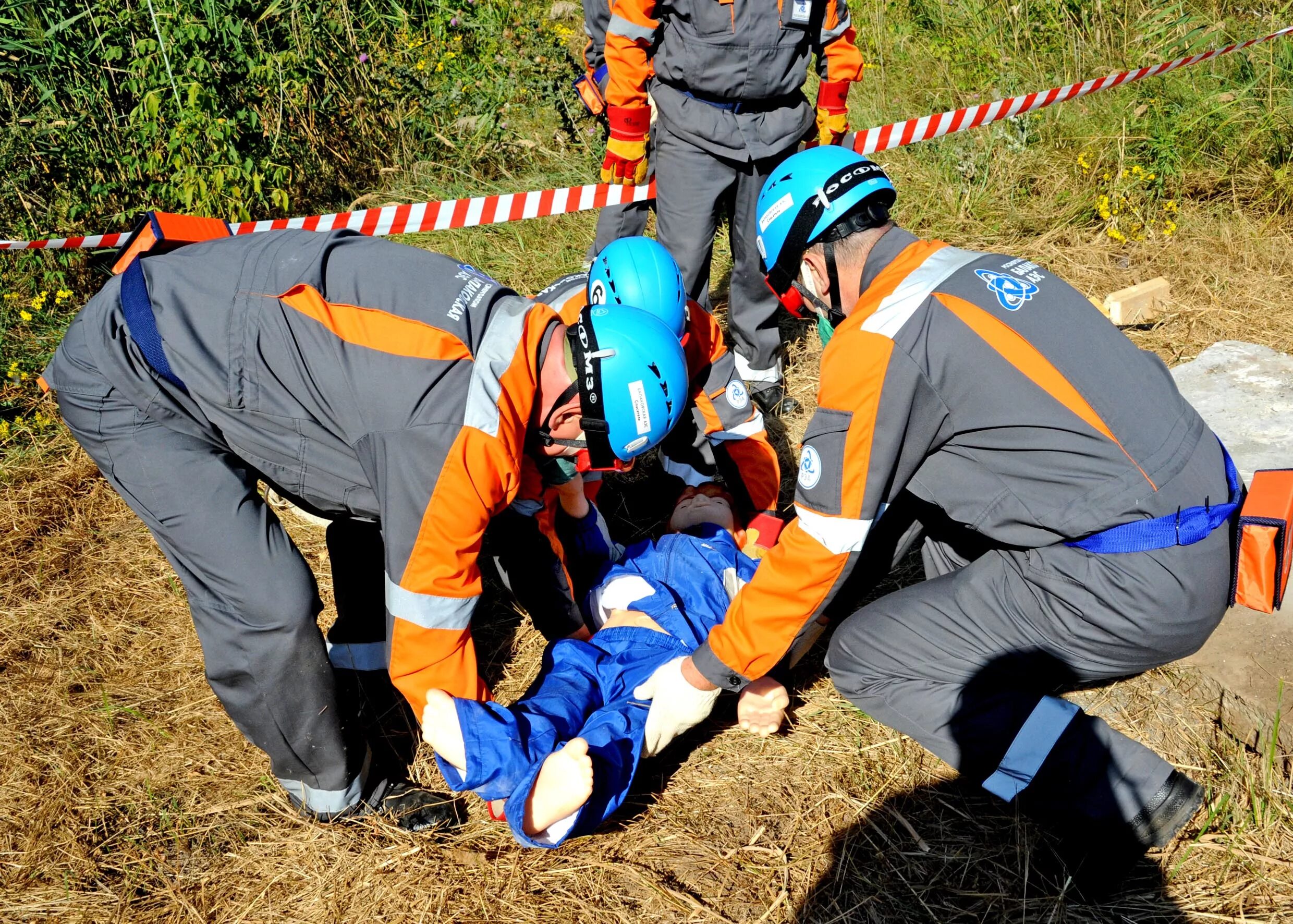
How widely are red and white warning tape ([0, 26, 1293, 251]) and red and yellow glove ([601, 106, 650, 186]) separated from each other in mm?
161

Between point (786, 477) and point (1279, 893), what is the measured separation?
2.72 meters

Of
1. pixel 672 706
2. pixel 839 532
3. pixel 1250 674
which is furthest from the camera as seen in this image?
pixel 1250 674

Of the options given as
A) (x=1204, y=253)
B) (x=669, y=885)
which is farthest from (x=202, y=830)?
(x=1204, y=253)

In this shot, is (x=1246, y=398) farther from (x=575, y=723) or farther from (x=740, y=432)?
(x=575, y=723)

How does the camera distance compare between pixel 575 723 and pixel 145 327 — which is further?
pixel 575 723

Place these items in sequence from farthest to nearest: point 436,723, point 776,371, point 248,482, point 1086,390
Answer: point 776,371 → point 248,482 → point 436,723 → point 1086,390

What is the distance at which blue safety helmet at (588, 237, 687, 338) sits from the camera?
3852mm

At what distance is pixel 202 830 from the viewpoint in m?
3.26

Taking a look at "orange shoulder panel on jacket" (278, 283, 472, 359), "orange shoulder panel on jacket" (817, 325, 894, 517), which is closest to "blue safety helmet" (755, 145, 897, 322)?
"orange shoulder panel on jacket" (817, 325, 894, 517)

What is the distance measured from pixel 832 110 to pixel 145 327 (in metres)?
3.85

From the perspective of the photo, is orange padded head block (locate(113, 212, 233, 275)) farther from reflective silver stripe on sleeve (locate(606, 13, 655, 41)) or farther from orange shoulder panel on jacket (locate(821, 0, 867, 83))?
orange shoulder panel on jacket (locate(821, 0, 867, 83))

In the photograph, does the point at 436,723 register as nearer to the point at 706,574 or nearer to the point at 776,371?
the point at 706,574

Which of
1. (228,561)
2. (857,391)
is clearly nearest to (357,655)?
(228,561)

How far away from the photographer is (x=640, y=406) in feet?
9.21
